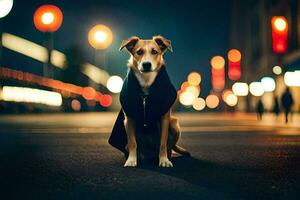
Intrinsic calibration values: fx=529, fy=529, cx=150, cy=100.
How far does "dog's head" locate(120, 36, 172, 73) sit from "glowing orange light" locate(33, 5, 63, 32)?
76.1ft

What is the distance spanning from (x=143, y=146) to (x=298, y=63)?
40.3 m

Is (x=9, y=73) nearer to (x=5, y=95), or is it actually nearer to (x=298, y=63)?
(x=5, y=95)

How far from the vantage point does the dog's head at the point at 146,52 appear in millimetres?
6720

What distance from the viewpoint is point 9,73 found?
177 ft

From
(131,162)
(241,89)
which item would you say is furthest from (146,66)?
(241,89)

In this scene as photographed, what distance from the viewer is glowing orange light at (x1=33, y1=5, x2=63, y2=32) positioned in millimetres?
29438

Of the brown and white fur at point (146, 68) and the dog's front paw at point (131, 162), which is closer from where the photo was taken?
the dog's front paw at point (131, 162)

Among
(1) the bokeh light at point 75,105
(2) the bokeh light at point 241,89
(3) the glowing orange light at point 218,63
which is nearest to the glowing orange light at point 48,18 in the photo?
(1) the bokeh light at point 75,105

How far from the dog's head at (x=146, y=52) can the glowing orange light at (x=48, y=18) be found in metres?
23.2

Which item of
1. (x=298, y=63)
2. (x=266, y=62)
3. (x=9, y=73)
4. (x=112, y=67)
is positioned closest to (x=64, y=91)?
(x=9, y=73)

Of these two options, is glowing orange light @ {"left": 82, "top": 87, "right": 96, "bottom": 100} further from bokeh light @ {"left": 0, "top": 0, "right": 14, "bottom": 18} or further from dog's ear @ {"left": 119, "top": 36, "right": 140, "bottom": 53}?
dog's ear @ {"left": 119, "top": 36, "right": 140, "bottom": 53}

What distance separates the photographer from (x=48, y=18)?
29.5 metres

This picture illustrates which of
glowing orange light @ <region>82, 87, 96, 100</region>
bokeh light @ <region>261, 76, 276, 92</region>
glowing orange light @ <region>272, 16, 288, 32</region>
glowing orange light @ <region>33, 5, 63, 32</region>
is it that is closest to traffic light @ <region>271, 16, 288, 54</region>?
glowing orange light @ <region>272, 16, 288, 32</region>

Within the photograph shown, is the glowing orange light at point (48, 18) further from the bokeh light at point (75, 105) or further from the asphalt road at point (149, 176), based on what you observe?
the bokeh light at point (75, 105)
